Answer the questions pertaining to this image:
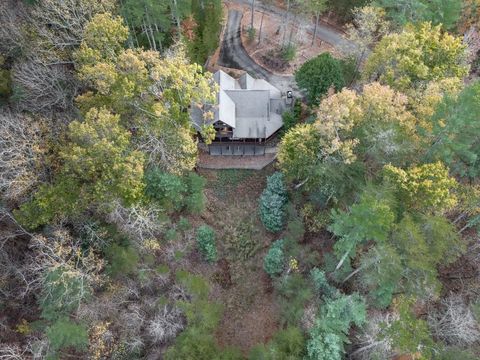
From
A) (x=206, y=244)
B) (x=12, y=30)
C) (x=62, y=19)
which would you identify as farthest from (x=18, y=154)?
(x=206, y=244)

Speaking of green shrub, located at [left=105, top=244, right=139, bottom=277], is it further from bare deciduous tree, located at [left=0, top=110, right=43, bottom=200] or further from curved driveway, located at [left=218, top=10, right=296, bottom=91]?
curved driveway, located at [left=218, top=10, right=296, bottom=91]

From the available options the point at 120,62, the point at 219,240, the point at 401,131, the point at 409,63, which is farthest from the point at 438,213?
the point at 120,62

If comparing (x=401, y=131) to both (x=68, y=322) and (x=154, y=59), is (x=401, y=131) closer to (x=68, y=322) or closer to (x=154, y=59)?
(x=154, y=59)

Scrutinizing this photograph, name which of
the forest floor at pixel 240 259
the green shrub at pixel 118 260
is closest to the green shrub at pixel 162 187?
the green shrub at pixel 118 260

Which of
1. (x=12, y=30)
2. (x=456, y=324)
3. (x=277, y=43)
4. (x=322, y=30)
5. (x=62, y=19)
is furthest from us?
(x=322, y=30)

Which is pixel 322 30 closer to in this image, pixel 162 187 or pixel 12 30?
pixel 162 187
